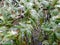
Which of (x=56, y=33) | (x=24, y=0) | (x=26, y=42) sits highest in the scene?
(x=24, y=0)

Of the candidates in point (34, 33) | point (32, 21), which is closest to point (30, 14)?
point (32, 21)

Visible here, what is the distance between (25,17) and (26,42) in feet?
0.57

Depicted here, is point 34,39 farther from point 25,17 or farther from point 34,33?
point 25,17

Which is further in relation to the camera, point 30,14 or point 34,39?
point 34,39

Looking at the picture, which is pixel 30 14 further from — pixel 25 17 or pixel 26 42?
pixel 26 42

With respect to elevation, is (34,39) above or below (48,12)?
below

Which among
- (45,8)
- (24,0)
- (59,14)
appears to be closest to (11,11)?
(24,0)

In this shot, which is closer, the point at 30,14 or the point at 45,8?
the point at 30,14

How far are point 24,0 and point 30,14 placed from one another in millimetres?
133

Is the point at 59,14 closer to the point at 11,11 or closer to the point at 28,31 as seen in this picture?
the point at 28,31

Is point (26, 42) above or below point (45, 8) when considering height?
below

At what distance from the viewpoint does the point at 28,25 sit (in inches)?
40.6

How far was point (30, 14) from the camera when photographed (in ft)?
3.46

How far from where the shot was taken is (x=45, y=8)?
3.87 ft
